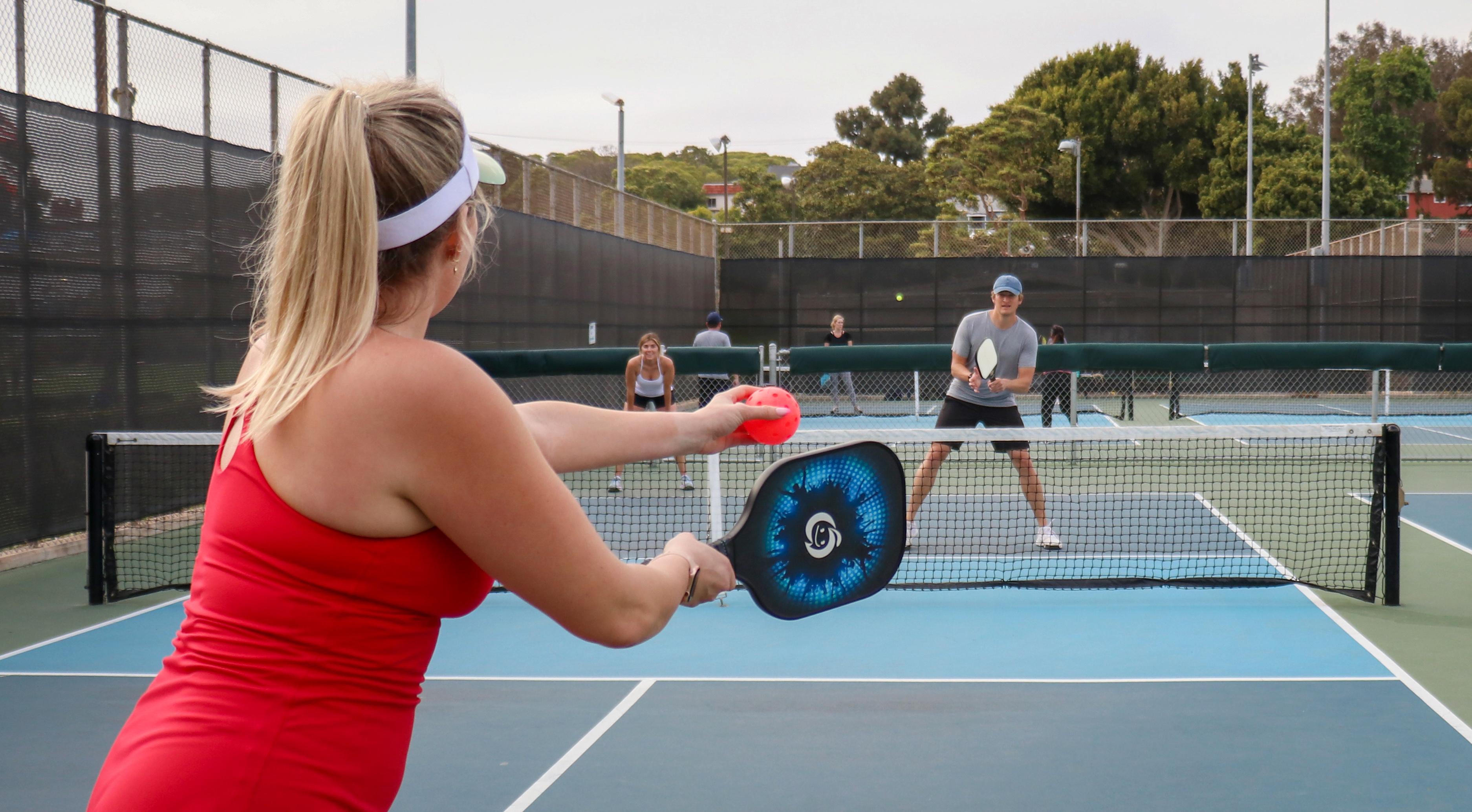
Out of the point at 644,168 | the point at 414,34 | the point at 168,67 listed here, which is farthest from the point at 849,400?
the point at 644,168

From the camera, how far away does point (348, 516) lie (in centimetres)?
108

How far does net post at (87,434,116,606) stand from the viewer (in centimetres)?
604

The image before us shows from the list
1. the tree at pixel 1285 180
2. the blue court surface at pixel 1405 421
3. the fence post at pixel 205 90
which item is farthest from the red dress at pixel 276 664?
the tree at pixel 1285 180

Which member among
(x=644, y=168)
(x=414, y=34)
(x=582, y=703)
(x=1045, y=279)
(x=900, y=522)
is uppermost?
(x=644, y=168)

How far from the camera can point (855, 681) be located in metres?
4.80

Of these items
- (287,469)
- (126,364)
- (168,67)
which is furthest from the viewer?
(168,67)

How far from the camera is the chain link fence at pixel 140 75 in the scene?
706 cm

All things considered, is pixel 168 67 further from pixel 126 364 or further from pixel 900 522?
pixel 900 522

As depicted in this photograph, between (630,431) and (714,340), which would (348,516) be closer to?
(630,431)

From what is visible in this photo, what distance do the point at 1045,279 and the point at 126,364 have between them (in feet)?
60.4

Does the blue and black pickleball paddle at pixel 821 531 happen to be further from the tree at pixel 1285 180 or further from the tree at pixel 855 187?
the tree at pixel 855 187

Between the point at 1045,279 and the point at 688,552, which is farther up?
the point at 1045,279

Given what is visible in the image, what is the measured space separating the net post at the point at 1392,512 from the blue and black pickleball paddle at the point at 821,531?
5082 mm

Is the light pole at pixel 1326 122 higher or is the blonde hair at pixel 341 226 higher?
the light pole at pixel 1326 122
